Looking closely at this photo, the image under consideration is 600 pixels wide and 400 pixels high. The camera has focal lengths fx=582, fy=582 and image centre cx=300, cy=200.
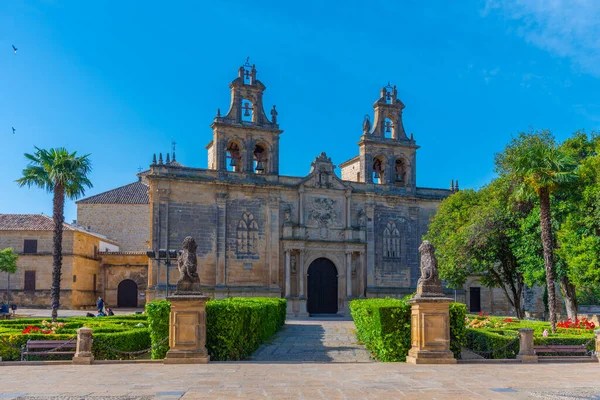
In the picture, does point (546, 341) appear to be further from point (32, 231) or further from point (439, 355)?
point (32, 231)

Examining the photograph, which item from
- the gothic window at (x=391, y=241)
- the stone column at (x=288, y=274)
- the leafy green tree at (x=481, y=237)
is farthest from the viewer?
the gothic window at (x=391, y=241)

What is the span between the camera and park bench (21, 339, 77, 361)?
14.5m

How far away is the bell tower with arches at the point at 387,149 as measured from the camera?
37594 mm

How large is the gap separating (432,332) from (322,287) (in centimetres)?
2257

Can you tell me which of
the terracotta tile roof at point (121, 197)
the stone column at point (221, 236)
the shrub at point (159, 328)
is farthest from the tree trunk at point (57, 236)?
the terracotta tile roof at point (121, 197)

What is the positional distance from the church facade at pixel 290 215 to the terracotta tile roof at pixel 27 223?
1203 cm

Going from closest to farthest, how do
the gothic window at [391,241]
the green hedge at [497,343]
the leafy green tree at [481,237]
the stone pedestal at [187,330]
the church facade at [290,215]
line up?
1. the stone pedestal at [187,330]
2. the green hedge at [497,343]
3. the leafy green tree at [481,237]
4. the church facade at [290,215]
5. the gothic window at [391,241]

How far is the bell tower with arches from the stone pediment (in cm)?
231

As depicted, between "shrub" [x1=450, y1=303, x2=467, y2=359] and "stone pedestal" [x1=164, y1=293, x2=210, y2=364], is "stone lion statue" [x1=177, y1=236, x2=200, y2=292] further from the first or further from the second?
"shrub" [x1=450, y1=303, x2=467, y2=359]

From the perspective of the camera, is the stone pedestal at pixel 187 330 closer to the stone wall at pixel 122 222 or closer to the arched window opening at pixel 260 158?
the arched window opening at pixel 260 158

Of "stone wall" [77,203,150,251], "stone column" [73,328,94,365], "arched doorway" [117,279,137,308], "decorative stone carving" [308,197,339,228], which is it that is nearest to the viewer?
"stone column" [73,328,94,365]

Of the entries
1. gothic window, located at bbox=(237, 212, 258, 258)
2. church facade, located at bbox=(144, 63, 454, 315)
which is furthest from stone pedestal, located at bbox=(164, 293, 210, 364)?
gothic window, located at bbox=(237, 212, 258, 258)

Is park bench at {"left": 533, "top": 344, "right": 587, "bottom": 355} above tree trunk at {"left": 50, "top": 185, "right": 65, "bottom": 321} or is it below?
below

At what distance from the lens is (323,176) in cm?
3609
